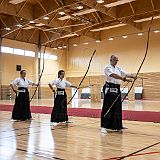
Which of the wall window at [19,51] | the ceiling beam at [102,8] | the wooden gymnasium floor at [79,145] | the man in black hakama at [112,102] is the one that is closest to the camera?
the wooden gymnasium floor at [79,145]

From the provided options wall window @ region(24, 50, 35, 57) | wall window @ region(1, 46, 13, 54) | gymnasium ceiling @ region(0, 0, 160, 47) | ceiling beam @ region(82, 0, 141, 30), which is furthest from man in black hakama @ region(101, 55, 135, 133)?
wall window @ region(24, 50, 35, 57)

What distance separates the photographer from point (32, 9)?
15.0 m

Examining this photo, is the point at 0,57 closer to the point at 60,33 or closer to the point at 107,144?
the point at 60,33

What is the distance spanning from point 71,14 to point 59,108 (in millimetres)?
9711

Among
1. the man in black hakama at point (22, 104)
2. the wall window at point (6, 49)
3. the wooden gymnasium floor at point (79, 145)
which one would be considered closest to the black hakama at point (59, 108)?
the wooden gymnasium floor at point (79, 145)

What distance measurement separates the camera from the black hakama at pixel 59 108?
620 centimetres

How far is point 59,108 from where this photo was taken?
244 inches

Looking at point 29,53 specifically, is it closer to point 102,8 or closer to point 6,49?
point 6,49

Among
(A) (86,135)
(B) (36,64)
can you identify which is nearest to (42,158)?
(A) (86,135)

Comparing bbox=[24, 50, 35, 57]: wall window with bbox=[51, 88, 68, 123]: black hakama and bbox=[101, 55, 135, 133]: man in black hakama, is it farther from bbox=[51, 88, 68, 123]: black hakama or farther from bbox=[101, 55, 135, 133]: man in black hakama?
bbox=[101, 55, 135, 133]: man in black hakama

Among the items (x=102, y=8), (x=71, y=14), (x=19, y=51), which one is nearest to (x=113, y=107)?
(x=102, y=8)

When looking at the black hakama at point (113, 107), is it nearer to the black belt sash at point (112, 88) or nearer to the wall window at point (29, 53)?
the black belt sash at point (112, 88)

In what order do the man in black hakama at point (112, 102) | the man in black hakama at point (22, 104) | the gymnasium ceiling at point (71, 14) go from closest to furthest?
the man in black hakama at point (112, 102), the man in black hakama at point (22, 104), the gymnasium ceiling at point (71, 14)

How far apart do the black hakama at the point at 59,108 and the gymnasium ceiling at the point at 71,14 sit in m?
7.04
